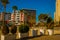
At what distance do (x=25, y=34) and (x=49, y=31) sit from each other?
3862mm

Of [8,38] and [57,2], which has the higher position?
[57,2]

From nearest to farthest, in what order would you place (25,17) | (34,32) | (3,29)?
(3,29) → (34,32) → (25,17)

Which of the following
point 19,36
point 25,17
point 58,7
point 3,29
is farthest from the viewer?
point 25,17

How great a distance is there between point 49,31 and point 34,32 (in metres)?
2.02

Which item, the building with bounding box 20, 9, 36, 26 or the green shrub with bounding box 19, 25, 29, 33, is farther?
the building with bounding box 20, 9, 36, 26

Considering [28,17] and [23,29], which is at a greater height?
[28,17]

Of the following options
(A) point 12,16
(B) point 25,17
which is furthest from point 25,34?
(A) point 12,16

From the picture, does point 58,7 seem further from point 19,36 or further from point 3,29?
point 3,29

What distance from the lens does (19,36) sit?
17.5 m

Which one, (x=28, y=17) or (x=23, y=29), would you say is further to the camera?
(x=28, y=17)

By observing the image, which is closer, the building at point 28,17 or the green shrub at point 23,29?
the green shrub at point 23,29

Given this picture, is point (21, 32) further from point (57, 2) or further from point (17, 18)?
point (17, 18)

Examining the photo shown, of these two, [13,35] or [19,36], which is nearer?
[13,35]

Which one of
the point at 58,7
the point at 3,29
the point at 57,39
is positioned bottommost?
the point at 57,39
